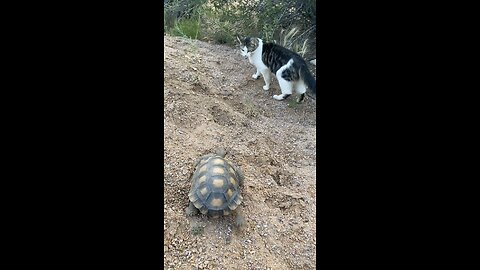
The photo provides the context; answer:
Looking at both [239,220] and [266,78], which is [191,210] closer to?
[239,220]

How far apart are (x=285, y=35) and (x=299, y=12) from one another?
36 centimetres

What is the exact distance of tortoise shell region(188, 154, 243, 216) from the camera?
245 centimetres

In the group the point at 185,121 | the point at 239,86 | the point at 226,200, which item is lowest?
the point at 239,86

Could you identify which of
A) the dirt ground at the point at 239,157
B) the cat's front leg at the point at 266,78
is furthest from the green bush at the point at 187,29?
the cat's front leg at the point at 266,78

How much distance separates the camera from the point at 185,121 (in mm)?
3471

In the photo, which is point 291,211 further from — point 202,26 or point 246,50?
point 202,26

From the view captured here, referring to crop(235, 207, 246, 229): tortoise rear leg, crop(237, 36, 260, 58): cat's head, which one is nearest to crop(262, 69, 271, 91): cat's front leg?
crop(237, 36, 260, 58): cat's head

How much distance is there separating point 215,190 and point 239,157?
77 centimetres

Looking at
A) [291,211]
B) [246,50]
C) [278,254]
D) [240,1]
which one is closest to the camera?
[278,254]

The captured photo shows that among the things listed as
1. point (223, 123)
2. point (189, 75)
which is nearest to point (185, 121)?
point (223, 123)

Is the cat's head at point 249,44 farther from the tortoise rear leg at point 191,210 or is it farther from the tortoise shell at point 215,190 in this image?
the tortoise rear leg at point 191,210

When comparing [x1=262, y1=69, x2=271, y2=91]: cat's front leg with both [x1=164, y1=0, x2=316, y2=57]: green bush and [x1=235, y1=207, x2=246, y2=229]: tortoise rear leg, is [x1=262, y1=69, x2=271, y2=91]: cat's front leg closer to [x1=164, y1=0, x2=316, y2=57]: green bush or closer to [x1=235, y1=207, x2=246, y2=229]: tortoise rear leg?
[x1=164, y1=0, x2=316, y2=57]: green bush

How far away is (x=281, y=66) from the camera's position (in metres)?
4.52

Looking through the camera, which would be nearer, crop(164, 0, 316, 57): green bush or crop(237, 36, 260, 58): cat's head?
crop(237, 36, 260, 58): cat's head
